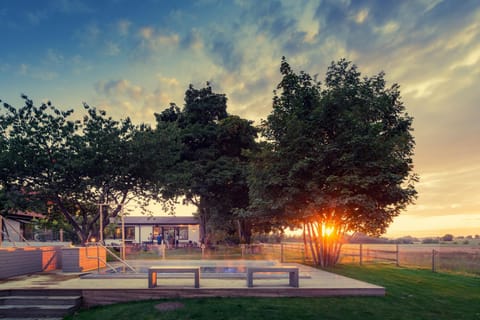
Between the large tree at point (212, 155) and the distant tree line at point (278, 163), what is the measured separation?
264mm

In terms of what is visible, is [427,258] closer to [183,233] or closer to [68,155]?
[68,155]

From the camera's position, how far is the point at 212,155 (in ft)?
93.8

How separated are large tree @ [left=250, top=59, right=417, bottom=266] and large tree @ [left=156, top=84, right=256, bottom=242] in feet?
31.3

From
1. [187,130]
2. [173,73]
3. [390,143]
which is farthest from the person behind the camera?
[187,130]

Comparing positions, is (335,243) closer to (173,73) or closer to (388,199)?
(388,199)

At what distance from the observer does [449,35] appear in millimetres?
14383

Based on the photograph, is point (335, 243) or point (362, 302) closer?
point (362, 302)

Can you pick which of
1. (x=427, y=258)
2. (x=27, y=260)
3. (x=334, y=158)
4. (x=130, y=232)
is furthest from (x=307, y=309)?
(x=130, y=232)

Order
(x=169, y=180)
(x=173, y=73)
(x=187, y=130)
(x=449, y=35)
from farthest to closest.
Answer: (x=187, y=130) → (x=169, y=180) → (x=173, y=73) → (x=449, y=35)

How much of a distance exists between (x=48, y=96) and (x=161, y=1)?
9.52m

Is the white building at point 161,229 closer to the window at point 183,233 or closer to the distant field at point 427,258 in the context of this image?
the window at point 183,233

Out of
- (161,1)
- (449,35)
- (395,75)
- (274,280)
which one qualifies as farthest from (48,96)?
(449,35)

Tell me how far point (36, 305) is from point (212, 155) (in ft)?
67.4

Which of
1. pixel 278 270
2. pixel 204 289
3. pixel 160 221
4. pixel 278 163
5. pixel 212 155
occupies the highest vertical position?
pixel 212 155
